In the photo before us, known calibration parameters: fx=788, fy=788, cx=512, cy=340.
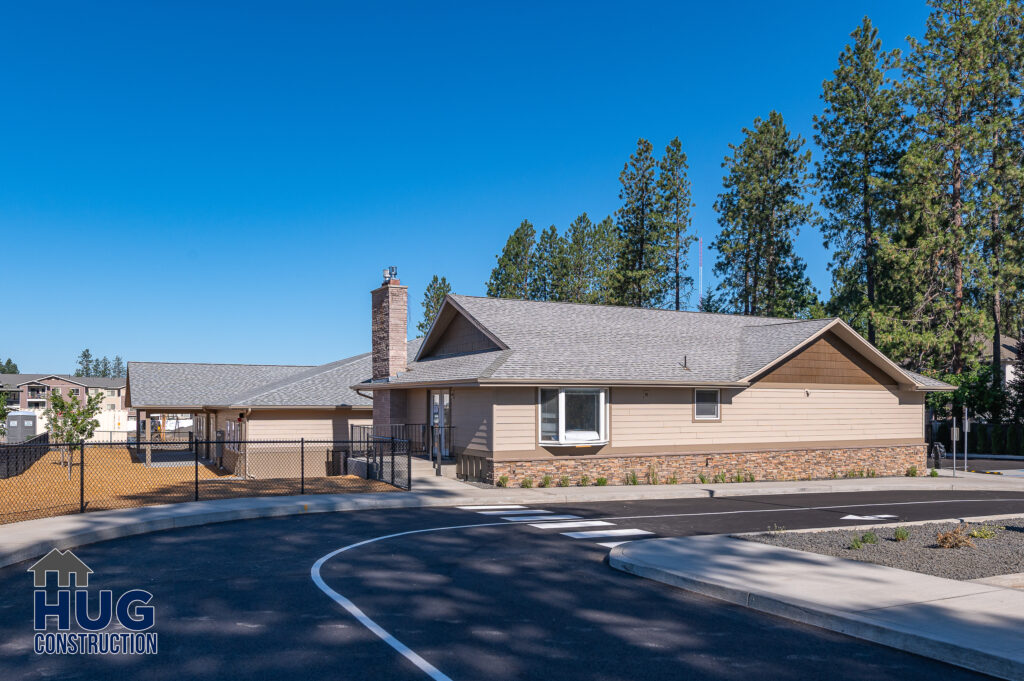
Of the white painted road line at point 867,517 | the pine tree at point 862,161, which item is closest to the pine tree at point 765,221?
the pine tree at point 862,161

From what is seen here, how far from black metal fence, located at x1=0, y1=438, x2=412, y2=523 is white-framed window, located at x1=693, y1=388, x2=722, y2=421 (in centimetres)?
957

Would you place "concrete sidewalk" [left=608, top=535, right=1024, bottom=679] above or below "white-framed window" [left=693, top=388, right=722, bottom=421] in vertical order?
below

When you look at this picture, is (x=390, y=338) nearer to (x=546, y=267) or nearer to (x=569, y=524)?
(x=569, y=524)

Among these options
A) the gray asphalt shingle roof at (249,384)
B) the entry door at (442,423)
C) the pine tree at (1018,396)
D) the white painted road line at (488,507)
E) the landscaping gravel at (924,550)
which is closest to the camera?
the landscaping gravel at (924,550)

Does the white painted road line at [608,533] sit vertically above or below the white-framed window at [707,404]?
below

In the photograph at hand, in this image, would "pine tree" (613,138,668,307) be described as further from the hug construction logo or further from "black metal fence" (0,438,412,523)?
the hug construction logo

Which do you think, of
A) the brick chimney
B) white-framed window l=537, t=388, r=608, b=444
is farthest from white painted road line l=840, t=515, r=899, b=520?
the brick chimney

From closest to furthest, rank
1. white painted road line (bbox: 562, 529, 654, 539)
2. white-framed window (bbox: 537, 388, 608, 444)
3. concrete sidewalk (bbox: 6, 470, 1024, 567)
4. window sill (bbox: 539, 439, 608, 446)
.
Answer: concrete sidewalk (bbox: 6, 470, 1024, 567), white painted road line (bbox: 562, 529, 654, 539), window sill (bbox: 539, 439, 608, 446), white-framed window (bbox: 537, 388, 608, 444)

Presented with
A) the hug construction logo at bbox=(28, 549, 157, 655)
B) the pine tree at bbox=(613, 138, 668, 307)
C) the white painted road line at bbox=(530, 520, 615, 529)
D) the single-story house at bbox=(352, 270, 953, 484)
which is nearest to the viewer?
the hug construction logo at bbox=(28, 549, 157, 655)

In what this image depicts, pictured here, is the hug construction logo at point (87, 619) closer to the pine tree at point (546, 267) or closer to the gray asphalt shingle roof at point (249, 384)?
the gray asphalt shingle roof at point (249, 384)

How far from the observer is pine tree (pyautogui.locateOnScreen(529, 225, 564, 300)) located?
210ft

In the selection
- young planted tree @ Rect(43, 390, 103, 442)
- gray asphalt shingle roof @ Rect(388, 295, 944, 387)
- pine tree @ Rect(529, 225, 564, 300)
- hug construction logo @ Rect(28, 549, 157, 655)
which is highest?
pine tree @ Rect(529, 225, 564, 300)

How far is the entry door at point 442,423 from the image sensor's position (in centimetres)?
2541

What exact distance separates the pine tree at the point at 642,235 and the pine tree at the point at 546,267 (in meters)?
7.42
